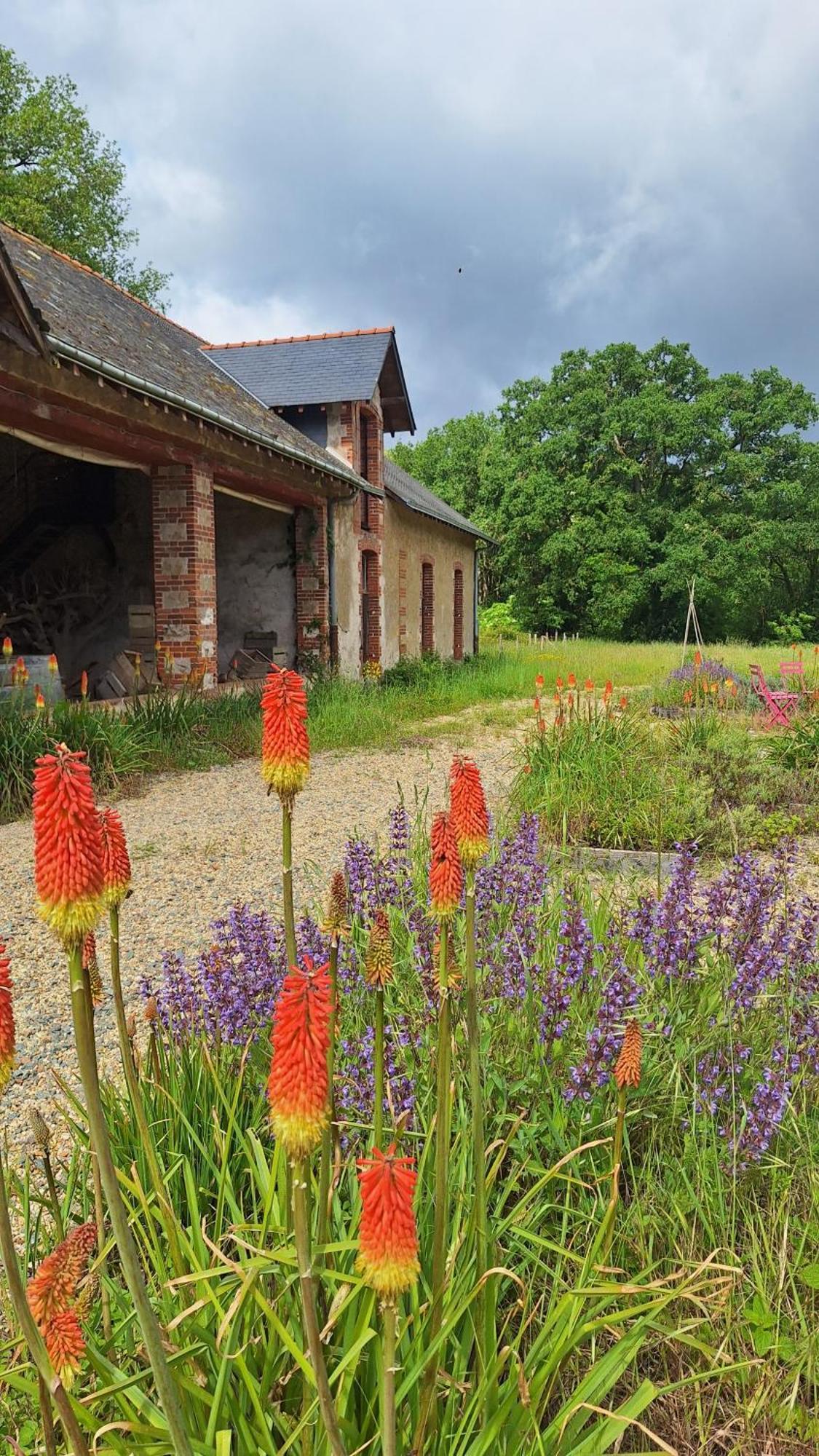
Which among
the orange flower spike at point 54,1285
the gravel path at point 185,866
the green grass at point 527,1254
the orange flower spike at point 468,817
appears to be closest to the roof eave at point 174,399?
the gravel path at point 185,866

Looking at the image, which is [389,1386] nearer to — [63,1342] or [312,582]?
[63,1342]

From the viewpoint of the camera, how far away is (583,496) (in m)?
33.3

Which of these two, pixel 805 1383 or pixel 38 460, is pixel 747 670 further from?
pixel 805 1383

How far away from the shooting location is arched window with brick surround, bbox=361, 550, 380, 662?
612 inches

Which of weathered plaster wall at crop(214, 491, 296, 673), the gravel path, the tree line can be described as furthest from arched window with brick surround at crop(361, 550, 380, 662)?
the tree line

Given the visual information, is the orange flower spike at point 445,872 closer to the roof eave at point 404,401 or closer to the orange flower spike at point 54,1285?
the orange flower spike at point 54,1285

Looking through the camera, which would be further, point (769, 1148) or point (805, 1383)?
point (769, 1148)

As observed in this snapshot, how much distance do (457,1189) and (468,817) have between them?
2.54ft

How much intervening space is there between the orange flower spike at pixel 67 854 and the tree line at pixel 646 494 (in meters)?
32.9

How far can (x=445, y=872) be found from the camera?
1215 mm

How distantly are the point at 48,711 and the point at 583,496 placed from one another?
28752mm

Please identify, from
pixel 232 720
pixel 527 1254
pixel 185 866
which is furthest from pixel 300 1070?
pixel 232 720

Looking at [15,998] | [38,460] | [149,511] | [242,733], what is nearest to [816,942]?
[15,998]

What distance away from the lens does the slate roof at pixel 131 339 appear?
8391 millimetres
